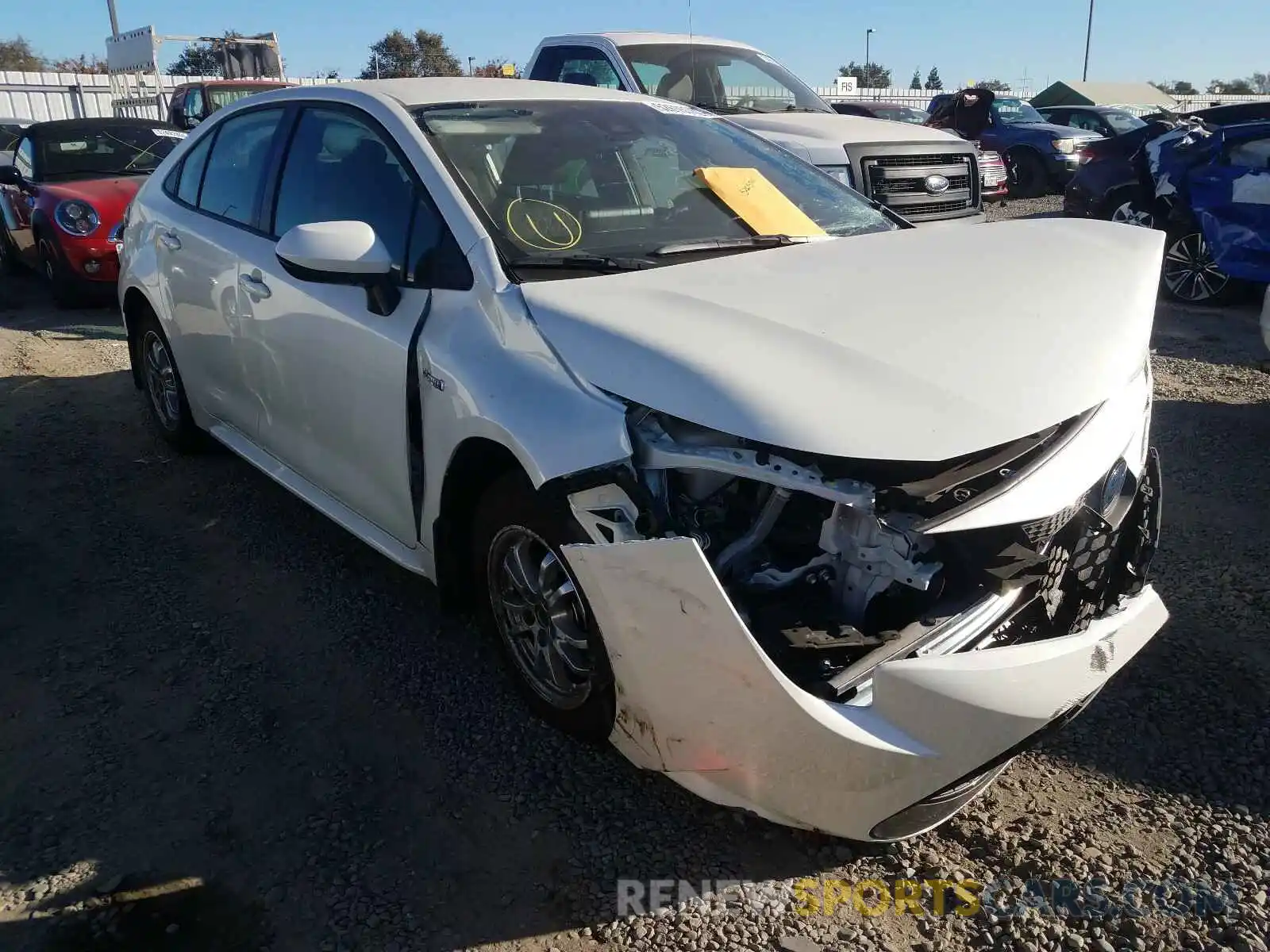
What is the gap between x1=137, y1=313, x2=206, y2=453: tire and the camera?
191 inches

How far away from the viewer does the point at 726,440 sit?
2.20 m

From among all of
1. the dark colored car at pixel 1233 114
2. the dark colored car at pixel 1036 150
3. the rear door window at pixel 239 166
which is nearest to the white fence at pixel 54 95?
the dark colored car at pixel 1036 150

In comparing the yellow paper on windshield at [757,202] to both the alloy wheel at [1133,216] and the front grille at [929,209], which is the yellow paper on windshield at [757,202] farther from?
the alloy wheel at [1133,216]

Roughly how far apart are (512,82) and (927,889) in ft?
10.1

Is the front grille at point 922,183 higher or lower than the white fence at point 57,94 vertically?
lower

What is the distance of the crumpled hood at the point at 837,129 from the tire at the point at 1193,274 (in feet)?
7.96

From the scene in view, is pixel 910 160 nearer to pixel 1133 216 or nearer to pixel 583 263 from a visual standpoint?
pixel 1133 216

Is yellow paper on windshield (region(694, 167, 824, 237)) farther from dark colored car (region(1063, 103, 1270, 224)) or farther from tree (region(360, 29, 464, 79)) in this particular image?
tree (region(360, 29, 464, 79))

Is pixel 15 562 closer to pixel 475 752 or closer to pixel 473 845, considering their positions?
pixel 475 752

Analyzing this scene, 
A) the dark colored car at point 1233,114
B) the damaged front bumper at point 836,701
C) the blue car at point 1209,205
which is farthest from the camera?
the dark colored car at point 1233,114

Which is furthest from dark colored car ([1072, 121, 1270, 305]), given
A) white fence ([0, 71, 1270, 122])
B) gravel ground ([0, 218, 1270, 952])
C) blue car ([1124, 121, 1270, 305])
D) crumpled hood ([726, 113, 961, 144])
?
white fence ([0, 71, 1270, 122])

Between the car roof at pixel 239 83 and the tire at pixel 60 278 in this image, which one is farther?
the car roof at pixel 239 83

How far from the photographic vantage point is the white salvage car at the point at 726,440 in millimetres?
2082

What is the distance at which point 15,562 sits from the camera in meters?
4.08
